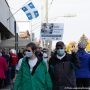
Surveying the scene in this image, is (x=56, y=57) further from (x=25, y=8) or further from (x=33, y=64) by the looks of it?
(x=25, y=8)

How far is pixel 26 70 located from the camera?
31.7 feet

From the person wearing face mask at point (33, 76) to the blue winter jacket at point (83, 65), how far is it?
2188 millimetres

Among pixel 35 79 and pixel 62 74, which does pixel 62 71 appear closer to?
pixel 62 74

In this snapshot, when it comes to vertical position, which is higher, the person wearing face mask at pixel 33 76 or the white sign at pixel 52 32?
the white sign at pixel 52 32

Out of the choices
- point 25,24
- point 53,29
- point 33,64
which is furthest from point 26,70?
point 25,24

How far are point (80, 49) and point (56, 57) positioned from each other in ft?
5.86

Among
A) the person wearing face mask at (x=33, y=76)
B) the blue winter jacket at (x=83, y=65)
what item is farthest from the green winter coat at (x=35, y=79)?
the blue winter jacket at (x=83, y=65)

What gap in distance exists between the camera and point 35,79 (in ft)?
31.6

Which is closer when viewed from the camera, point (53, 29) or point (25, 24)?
point (53, 29)

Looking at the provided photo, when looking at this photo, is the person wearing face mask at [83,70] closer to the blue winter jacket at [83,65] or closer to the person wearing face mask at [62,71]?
the blue winter jacket at [83,65]

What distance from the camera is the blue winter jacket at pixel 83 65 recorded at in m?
11.8

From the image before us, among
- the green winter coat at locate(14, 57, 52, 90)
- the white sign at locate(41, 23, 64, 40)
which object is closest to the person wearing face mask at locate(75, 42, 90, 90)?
the green winter coat at locate(14, 57, 52, 90)

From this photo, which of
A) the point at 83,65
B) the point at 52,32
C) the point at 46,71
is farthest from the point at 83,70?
the point at 52,32

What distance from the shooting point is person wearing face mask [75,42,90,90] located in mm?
11805
